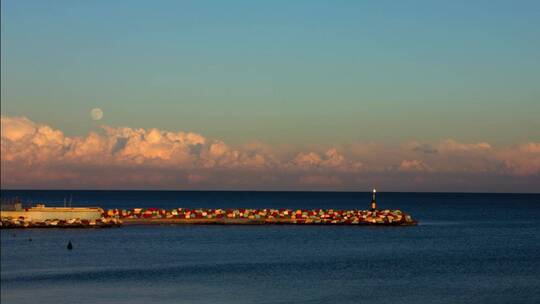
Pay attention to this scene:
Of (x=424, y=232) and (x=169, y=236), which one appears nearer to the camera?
(x=169, y=236)

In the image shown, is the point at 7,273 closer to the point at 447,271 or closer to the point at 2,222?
the point at 447,271

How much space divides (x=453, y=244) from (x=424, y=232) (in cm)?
1888

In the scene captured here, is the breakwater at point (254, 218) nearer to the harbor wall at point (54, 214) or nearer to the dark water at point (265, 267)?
the harbor wall at point (54, 214)

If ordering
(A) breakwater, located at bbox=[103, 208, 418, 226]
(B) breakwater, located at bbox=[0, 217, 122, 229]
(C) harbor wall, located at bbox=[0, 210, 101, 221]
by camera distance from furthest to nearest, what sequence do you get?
(A) breakwater, located at bbox=[103, 208, 418, 226]
(C) harbor wall, located at bbox=[0, 210, 101, 221]
(B) breakwater, located at bbox=[0, 217, 122, 229]

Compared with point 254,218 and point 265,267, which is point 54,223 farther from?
point 265,267

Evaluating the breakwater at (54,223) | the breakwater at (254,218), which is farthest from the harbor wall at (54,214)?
the breakwater at (254,218)

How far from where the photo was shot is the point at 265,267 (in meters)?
71.9

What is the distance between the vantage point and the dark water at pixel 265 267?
55156 mm

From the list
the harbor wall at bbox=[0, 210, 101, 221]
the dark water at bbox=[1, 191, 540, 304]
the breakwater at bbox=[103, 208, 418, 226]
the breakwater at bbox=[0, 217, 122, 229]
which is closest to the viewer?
the dark water at bbox=[1, 191, 540, 304]

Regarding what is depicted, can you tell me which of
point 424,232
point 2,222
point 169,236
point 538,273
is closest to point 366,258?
point 538,273

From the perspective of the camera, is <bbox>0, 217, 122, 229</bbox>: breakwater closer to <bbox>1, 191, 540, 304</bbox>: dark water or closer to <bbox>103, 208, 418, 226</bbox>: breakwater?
<bbox>1, 191, 540, 304</bbox>: dark water

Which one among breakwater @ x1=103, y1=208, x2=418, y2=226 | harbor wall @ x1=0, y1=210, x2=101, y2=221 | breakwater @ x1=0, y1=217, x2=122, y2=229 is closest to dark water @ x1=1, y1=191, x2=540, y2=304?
breakwater @ x1=0, y1=217, x2=122, y2=229

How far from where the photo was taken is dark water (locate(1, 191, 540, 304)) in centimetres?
5516

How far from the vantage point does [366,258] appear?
8075 centimetres
